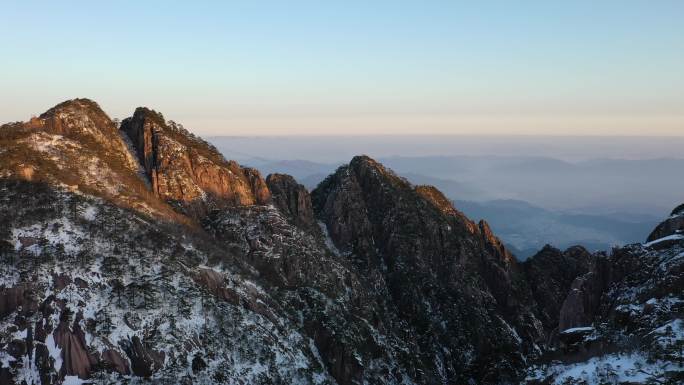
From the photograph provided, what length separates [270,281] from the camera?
92.4 meters

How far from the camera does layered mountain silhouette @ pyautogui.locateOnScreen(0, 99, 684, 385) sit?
190 feet

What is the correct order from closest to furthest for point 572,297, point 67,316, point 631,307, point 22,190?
1. point 631,307
2. point 67,316
3. point 572,297
4. point 22,190

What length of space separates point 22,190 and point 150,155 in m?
31.0

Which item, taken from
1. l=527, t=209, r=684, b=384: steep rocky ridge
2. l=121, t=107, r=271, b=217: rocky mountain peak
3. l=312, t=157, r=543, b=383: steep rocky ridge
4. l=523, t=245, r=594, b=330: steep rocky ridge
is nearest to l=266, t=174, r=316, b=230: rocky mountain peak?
l=121, t=107, r=271, b=217: rocky mountain peak

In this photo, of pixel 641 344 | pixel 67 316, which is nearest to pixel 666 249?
pixel 641 344

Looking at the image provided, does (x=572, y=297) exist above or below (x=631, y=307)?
below

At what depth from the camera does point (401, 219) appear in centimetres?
12525

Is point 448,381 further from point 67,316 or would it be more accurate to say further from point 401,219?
point 67,316

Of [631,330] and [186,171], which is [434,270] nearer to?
[186,171]

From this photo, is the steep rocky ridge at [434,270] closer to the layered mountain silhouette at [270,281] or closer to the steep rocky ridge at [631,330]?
the layered mountain silhouette at [270,281]

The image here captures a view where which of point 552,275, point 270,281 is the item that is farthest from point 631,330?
point 552,275

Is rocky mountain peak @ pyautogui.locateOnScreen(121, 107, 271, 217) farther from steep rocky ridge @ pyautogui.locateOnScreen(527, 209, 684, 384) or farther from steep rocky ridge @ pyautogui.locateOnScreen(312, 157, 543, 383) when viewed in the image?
steep rocky ridge @ pyautogui.locateOnScreen(527, 209, 684, 384)

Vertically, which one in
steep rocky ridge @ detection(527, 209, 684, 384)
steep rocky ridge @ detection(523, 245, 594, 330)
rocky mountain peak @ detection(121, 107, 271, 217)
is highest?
rocky mountain peak @ detection(121, 107, 271, 217)

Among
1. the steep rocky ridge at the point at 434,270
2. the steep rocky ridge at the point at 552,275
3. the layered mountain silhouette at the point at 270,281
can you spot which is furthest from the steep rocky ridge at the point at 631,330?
the steep rocky ridge at the point at 552,275
